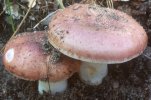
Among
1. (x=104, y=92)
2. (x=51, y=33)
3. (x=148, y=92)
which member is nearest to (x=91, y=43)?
(x=51, y=33)

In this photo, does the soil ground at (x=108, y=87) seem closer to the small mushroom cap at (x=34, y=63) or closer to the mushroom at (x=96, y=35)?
the small mushroom cap at (x=34, y=63)

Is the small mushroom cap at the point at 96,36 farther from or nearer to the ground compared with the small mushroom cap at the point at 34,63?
farther from the ground

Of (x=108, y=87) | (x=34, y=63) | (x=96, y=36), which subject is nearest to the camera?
(x=96, y=36)

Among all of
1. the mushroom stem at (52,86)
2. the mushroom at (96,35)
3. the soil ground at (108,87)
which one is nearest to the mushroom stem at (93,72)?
the soil ground at (108,87)

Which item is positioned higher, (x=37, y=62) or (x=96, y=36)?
(x=96, y=36)

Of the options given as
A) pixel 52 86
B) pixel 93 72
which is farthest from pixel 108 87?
pixel 52 86

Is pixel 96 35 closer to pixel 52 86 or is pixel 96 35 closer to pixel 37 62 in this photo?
pixel 37 62
